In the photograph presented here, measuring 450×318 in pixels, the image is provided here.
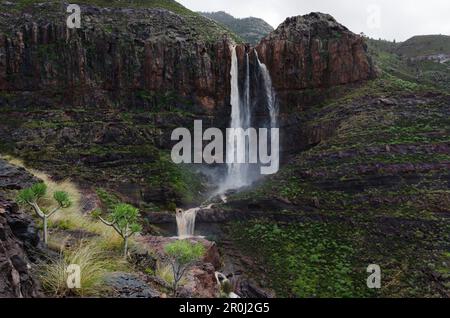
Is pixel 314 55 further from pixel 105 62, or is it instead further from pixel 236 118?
pixel 105 62

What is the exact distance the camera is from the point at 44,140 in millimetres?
34156

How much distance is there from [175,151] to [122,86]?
8.63 metres

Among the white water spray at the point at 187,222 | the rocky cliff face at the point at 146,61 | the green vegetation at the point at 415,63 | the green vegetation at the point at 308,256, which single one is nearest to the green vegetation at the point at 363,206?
the green vegetation at the point at 308,256

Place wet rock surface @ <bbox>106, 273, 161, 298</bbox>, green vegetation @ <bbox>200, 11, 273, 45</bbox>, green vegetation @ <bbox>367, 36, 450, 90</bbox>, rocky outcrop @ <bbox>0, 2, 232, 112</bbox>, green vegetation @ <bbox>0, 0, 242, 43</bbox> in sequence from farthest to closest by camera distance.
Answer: green vegetation @ <bbox>200, 11, 273, 45</bbox>
green vegetation @ <bbox>367, 36, 450, 90</bbox>
green vegetation @ <bbox>0, 0, 242, 43</bbox>
rocky outcrop @ <bbox>0, 2, 232, 112</bbox>
wet rock surface @ <bbox>106, 273, 161, 298</bbox>

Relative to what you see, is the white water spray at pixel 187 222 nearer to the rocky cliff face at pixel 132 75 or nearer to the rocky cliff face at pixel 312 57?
the rocky cliff face at pixel 132 75

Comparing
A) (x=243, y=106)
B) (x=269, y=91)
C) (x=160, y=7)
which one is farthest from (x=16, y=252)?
(x=160, y=7)

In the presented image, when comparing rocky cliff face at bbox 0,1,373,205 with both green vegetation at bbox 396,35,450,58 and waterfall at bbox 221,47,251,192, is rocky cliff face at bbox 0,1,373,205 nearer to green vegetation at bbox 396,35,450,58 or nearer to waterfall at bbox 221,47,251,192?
waterfall at bbox 221,47,251,192

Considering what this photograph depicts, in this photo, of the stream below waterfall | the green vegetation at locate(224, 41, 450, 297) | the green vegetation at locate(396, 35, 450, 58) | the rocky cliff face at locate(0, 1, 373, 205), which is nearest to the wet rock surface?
the green vegetation at locate(224, 41, 450, 297)

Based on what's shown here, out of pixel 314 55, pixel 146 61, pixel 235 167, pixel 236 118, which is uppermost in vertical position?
pixel 314 55

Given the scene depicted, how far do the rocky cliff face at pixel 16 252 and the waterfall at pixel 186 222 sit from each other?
2049 cm

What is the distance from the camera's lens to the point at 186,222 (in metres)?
27.5

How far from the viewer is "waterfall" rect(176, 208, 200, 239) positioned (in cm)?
2689

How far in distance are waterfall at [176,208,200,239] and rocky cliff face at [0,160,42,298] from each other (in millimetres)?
20488

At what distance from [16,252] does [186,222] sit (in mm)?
22536
